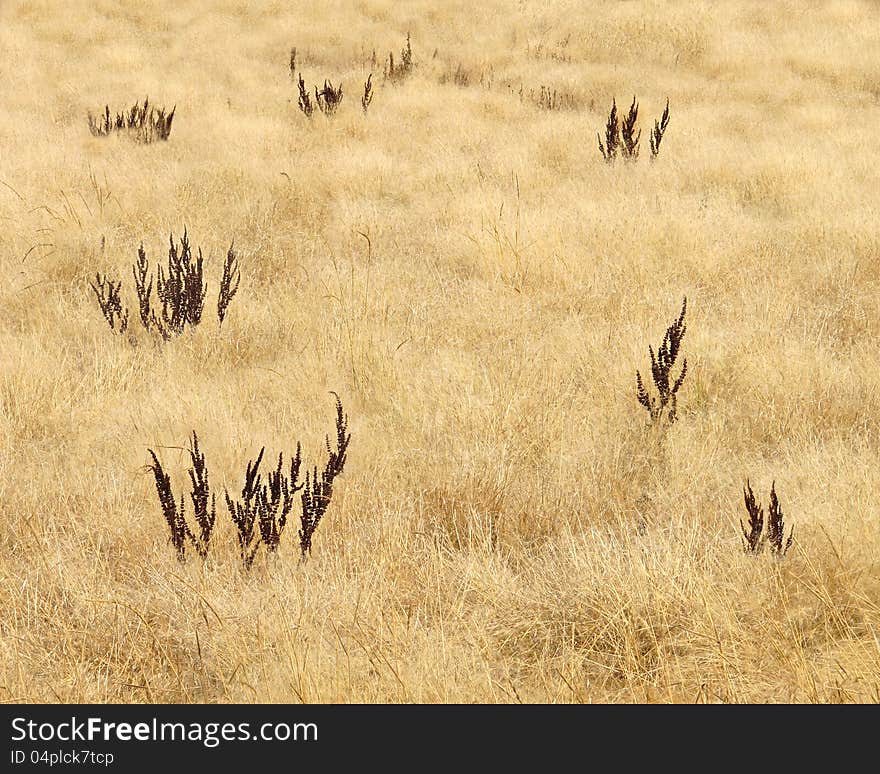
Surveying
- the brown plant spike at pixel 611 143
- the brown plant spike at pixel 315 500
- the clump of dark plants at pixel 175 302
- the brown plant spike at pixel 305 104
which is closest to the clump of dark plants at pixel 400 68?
the brown plant spike at pixel 305 104

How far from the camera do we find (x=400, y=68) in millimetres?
8398

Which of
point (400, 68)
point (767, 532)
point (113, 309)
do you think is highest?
point (400, 68)

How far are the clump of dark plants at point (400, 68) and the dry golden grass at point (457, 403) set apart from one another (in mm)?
1324

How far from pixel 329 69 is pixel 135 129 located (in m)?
2.77

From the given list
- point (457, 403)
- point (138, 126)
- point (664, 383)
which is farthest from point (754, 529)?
point (138, 126)

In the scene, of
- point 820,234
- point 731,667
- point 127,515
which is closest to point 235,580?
point 127,515

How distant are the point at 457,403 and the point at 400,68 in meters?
6.46

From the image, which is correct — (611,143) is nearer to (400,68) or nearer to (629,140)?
(629,140)

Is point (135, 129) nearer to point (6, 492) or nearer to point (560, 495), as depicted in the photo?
point (6, 492)

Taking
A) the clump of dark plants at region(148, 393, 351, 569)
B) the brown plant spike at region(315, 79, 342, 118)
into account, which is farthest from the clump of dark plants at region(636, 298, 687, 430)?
the brown plant spike at region(315, 79, 342, 118)

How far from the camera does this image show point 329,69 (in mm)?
8586

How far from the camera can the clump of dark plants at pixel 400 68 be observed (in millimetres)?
8188

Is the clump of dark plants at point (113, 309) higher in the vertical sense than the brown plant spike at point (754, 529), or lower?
lower

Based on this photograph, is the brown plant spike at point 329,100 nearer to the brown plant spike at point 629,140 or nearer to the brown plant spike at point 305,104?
the brown plant spike at point 305,104
